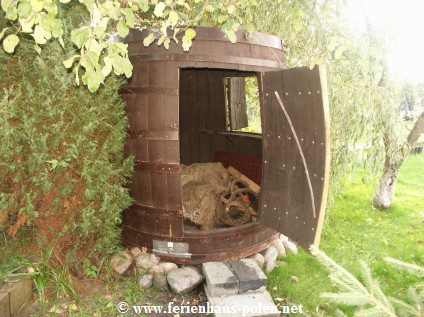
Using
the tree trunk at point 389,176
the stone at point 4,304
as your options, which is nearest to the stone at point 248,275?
the stone at point 4,304

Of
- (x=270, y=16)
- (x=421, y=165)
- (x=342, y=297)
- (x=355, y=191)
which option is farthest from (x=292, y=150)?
(x=421, y=165)

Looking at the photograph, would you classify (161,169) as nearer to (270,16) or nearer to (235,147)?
(270,16)

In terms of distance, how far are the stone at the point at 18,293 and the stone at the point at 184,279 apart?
4.40 feet

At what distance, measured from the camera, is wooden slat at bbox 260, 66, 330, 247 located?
329cm

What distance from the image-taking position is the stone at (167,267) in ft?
13.0

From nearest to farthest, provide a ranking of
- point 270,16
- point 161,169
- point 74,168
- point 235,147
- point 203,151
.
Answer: point 74,168 < point 161,169 < point 270,16 < point 235,147 < point 203,151

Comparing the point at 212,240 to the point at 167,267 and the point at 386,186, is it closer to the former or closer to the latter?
the point at 167,267

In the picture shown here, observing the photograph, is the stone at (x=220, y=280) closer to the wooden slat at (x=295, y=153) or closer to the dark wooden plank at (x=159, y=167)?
the wooden slat at (x=295, y=153)

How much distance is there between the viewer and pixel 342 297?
5.04ft

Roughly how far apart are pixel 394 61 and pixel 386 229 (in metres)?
2.65

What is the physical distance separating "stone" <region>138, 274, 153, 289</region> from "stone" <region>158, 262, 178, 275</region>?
162 millimetres

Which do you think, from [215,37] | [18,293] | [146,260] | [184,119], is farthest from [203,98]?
[18,293]

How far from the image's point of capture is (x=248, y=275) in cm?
369

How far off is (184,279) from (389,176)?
14.2ft
